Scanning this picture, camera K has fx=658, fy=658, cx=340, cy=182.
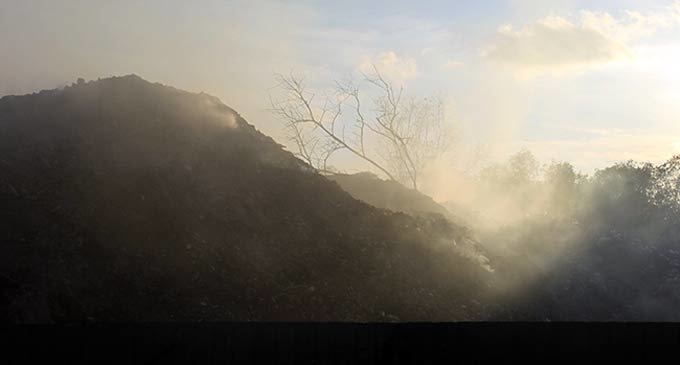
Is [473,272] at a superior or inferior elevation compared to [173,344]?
superior

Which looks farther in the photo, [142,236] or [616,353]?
[142,236]

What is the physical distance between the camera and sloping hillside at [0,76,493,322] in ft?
54.9

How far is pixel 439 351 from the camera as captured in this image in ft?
30.5

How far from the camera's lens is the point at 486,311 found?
2028cm

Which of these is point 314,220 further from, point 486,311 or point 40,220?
point 40,220

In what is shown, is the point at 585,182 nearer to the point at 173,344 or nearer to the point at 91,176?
the point at 91,176

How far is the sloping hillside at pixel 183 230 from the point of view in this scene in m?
16.7

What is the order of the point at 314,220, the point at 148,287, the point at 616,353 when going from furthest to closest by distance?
the point at 314,220
the point at 148,287
the point at 616,353

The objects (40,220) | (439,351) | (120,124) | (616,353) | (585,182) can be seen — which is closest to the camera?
(439,351)

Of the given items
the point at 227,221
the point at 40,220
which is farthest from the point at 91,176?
the point at 227,221

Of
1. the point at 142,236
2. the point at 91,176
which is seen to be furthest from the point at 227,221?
the point at 91,176

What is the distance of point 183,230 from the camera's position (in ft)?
62.5

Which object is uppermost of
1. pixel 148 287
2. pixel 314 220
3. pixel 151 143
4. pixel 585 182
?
pixel 585 182

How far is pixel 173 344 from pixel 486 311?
1392cm
